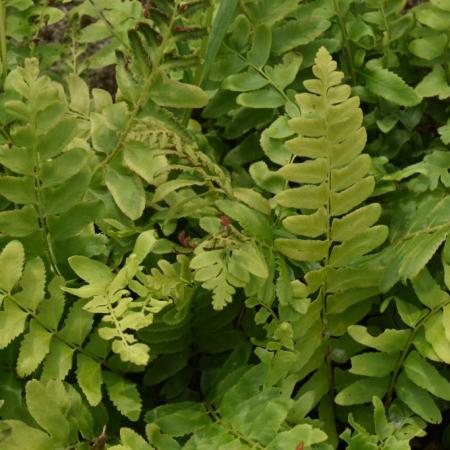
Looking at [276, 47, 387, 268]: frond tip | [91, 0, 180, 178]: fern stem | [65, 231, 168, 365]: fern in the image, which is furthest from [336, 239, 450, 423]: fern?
[91, 0, 180, 178]: fern stem

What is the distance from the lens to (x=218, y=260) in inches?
52.1

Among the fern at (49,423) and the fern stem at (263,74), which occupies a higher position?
the fern stem at (263,74)

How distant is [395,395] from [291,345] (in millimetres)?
307

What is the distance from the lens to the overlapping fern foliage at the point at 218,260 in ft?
4.42

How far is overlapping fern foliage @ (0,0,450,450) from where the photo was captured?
1.35 m

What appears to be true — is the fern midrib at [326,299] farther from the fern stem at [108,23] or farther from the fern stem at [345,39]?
the fern stem at [108,23]

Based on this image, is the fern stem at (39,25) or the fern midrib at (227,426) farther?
the fern stem at (39,25)

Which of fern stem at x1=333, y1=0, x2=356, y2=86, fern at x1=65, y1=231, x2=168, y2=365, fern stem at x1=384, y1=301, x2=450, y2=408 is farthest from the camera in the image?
fern stem at x1=333, y1=0, x2=356, y2=86

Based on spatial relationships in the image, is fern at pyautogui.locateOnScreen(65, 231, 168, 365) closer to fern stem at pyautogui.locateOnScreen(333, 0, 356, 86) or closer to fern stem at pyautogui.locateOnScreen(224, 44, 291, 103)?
fern stem at pyautogui.locateOnScreen(224, 44, 291, 103)

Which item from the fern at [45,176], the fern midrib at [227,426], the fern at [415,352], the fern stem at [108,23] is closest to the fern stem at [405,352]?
the fern at [415,352]

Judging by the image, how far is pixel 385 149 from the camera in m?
1.83

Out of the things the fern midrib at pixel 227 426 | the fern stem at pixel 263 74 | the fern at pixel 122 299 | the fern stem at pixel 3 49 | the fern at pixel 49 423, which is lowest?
the fern midrib at pixel 227 426

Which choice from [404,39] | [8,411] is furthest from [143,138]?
[404,39]

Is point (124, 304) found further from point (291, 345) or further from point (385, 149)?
point (385, 149)
